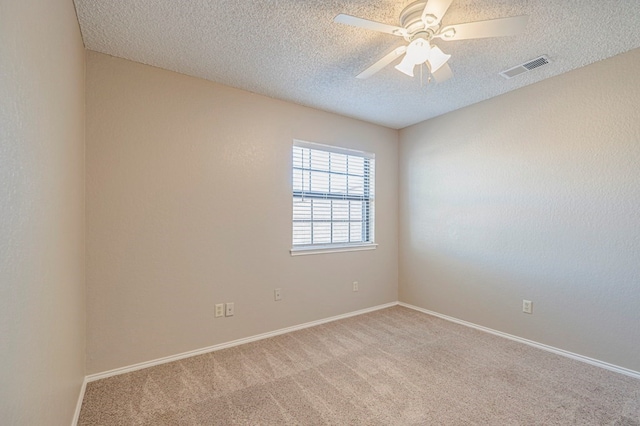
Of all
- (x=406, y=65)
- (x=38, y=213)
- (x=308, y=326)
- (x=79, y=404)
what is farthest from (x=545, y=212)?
(x=79, y=404)

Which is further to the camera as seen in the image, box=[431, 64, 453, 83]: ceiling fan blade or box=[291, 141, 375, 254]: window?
box=[291, 141, 375, 254]: window

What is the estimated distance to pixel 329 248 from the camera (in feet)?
11.3

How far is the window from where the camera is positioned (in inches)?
130

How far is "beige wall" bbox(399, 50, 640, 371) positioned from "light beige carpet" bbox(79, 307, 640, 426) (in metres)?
0.39

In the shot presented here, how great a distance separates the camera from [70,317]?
1651 mm

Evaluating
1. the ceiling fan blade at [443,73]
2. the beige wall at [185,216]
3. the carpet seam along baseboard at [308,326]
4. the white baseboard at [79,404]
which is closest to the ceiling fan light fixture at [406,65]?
the ceiling fan blade at [443,73]

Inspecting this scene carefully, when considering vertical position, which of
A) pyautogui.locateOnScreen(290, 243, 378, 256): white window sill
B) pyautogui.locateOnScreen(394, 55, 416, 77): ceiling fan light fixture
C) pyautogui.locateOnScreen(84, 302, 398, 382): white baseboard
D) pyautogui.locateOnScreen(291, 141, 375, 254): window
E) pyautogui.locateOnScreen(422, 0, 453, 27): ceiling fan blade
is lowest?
pyautogui.locateOnScreen(84, 302, 398, 382): white baseboard

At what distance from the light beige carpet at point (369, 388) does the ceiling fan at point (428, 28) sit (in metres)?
2.18

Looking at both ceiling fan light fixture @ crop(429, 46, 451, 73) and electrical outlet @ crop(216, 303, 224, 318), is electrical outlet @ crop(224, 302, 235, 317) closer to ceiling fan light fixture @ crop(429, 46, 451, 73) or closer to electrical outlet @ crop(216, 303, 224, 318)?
electrical outlet @ crop(216, 303, 224, 318)

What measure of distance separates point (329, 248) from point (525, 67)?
2529 mm

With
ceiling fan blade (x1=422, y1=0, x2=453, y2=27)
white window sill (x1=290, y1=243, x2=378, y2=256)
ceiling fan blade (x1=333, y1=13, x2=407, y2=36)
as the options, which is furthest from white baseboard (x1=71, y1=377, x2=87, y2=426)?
ceiling fan blade (x1=422, y1=0, x2=453, y2=27)

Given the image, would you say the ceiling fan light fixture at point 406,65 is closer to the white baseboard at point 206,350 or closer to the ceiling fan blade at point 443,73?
the ceiling fan blade at point 443,73

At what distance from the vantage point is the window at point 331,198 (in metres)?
3.31

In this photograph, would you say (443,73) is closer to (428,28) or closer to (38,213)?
(428,28)
